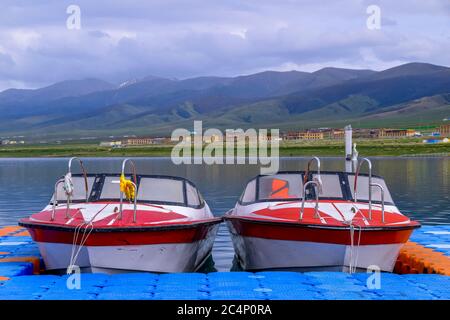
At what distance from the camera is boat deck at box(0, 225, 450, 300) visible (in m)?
13.2

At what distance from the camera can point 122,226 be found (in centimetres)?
1537

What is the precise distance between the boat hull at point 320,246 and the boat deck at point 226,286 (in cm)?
67

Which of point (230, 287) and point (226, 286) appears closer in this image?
point (230, 287)

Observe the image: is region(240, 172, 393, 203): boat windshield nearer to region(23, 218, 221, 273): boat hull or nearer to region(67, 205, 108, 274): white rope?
region(23, 218, 221, 273): boat hull

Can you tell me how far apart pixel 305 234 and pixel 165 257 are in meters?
3.07

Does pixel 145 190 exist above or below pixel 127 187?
below

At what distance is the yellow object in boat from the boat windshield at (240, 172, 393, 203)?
3.14 m

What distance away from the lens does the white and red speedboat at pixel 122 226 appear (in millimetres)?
15453

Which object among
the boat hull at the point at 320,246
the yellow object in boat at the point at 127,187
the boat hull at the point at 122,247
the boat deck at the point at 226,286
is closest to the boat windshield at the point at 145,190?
the yellow object in boat at the point at 127,187

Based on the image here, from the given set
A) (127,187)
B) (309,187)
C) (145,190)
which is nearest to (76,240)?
(127,187)

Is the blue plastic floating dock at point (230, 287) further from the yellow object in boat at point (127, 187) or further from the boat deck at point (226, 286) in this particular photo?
the yellow object in boat at point (127, 187)

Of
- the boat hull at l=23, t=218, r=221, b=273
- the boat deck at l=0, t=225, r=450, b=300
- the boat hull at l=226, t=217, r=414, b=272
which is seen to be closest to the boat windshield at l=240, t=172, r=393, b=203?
the boat hull at l=226, t=217, r=414, b=272

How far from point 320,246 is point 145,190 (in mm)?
4654

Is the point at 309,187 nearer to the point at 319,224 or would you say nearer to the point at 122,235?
the point at 319,224
